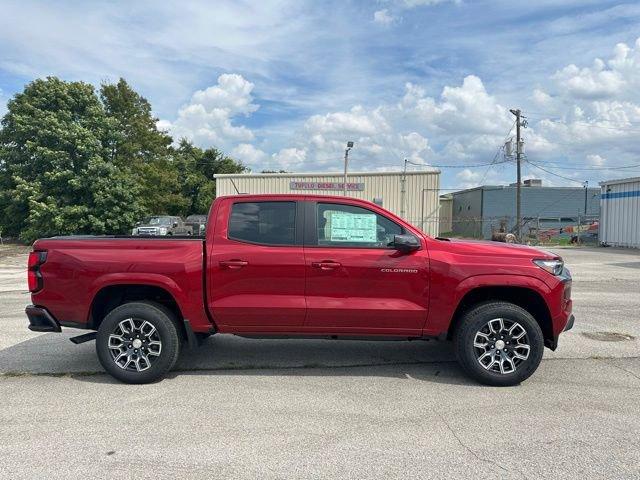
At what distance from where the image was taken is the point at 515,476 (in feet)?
10.1

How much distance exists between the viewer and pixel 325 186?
34.0m

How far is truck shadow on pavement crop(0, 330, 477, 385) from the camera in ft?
16.7

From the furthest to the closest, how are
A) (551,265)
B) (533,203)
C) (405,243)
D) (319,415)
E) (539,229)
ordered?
(533,203), (539,229), (551,265), (405,243), (319,415)

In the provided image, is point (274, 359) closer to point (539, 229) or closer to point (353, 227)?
point (353, 227)

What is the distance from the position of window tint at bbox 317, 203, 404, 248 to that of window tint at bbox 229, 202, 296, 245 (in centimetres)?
30

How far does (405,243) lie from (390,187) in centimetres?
3013

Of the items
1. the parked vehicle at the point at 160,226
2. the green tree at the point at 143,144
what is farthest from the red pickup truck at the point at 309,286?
the green tree at the point at 143,144

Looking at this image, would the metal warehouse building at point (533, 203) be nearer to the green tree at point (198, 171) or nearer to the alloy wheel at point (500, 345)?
the green tree at point (198, 171)

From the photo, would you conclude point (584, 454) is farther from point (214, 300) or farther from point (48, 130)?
point (48, 130)

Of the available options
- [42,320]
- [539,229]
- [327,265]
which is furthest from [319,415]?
[539,229]

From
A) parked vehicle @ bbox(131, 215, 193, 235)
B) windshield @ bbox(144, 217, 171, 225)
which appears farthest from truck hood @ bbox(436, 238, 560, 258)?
windshield @ bbox(144, 217, 171, 225)

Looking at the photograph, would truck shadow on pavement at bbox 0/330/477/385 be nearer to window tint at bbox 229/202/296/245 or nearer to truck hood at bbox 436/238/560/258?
truck hood at bbox 436/238/560/258

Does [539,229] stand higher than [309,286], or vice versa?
[539,229]

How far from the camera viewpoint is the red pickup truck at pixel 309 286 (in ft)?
15.2
